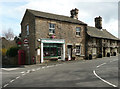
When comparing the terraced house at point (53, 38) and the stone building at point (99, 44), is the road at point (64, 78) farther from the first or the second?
the stone building at point (99, 44)

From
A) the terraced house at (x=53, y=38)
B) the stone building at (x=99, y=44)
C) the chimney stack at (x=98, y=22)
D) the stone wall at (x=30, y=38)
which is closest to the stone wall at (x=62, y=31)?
the terraced house at (x=53, y=38)

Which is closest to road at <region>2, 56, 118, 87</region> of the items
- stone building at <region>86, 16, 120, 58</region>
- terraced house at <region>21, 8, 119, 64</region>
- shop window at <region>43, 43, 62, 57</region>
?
terraced house at <region>21, 8, 119, 64</region>

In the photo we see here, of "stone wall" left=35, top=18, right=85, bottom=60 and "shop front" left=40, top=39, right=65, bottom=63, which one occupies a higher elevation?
"stone wall" left=35, top=18, right=85, bottom=60

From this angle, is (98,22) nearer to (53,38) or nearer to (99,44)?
(99,44)

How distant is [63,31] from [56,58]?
4.51 metres

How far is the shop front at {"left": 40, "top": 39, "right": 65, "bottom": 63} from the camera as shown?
764 inches

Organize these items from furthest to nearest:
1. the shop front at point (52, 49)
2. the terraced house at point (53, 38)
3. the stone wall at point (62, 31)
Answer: the shop front at point (52, 49) < the stone wall at point (62, 31) < the terraced house at point (53, 38)

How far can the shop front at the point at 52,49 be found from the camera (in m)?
19.4

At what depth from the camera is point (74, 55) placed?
75.2 feet

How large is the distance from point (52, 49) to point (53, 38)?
168 cm

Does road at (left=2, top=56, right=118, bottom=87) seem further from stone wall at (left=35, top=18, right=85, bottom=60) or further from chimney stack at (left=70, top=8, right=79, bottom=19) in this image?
chimney stack at (left=70, top=8, right=79, bottom=19)

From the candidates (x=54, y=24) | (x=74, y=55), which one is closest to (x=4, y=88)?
(x=54, y=24)

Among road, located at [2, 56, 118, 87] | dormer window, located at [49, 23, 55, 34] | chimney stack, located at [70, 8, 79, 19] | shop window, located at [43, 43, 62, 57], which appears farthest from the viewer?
chimney stack, located at [70, 8, 79, 19]

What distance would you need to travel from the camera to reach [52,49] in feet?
67.7
